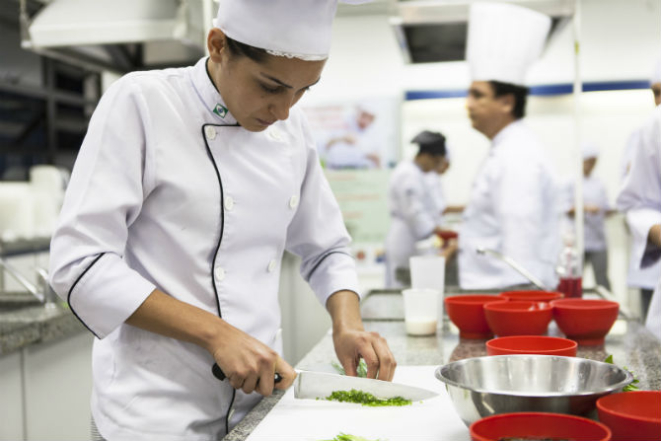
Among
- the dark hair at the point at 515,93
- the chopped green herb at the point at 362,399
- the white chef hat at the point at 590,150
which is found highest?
the dark hair at the point at 515,93

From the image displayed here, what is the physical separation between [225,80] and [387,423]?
64cm

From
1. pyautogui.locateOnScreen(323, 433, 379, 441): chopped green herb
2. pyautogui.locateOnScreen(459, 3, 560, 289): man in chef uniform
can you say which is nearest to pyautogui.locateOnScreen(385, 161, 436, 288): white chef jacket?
pyautogui.locateOnScreen(459, 3, 560, 289): man in chef uniform

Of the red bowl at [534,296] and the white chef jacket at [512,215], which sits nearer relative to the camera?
→ the red bowl at [534,296]

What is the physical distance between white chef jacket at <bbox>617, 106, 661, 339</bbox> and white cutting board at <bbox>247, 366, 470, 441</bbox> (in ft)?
3.98

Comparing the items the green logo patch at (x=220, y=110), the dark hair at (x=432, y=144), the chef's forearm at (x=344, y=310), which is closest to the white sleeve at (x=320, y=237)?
the chef's forearm at (x=344, y=310)

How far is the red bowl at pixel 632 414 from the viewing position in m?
0.75

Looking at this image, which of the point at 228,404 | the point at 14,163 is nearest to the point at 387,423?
the point at 228,404

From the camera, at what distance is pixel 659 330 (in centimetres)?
178

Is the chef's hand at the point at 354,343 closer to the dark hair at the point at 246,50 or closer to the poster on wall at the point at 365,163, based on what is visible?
the dark hair at the point at 246,50

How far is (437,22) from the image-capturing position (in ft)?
9.46

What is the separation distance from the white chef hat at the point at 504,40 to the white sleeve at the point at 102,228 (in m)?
1.98

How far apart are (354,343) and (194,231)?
0.36 metres

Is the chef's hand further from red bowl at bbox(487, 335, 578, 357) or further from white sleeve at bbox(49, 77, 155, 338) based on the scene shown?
white sleeve at bbox(49, 77, 155, 338)

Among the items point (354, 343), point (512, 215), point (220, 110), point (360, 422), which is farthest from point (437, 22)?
point (360, 422)
